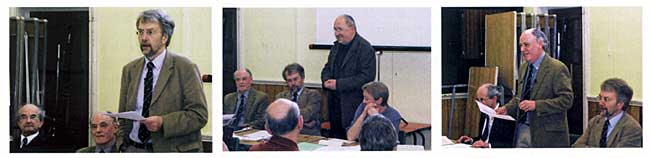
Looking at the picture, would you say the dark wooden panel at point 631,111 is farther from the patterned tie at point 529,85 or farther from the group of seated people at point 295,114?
the group of seated people at point 295,114

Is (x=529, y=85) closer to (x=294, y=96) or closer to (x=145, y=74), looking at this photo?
(x=294, y=96)

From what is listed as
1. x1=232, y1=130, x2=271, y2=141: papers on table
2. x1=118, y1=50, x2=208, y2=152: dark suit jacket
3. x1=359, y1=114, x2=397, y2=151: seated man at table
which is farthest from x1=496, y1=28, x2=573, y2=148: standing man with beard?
x1=118, y1=50, x2=208, y2=152: dark suit jacket

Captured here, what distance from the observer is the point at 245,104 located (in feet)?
11.7

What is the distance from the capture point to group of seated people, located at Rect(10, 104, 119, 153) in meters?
3.54

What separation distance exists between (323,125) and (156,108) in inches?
27.0

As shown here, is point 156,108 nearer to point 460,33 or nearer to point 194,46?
point 194,46

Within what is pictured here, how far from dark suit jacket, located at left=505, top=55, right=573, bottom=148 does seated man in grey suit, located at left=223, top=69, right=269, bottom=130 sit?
103cm

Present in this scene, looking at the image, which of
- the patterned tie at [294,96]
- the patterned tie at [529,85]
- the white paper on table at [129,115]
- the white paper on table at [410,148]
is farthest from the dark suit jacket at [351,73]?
the white paper on table at [129,115]

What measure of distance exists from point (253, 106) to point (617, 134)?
1542 millimetres

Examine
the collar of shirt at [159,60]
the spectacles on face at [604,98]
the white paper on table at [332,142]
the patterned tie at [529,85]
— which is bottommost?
the white paper on table at [332,142]

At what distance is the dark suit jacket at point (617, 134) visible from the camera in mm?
3662

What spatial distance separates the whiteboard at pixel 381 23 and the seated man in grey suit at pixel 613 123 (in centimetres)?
78

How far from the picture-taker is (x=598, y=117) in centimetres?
365
